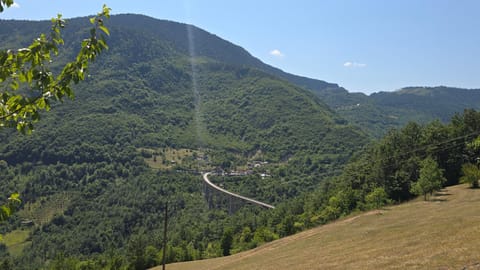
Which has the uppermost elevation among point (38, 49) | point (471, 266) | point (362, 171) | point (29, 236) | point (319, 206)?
point (38, 49)

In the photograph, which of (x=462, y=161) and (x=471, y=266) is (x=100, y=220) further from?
(x=471, y=266)

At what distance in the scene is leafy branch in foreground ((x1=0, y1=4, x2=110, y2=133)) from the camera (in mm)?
5691

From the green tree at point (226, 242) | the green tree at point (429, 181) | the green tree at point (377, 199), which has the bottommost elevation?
the green tree at point (226, 242)

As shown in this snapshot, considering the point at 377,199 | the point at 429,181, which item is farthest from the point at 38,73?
the point at 377,199

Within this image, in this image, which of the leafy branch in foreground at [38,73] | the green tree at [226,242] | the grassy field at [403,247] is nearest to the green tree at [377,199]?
the grassy field at [403,247]

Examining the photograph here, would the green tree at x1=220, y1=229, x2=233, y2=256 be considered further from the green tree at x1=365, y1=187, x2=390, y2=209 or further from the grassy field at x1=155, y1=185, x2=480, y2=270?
the grassy field at x1=155, y1=185, x2=480, y2=270

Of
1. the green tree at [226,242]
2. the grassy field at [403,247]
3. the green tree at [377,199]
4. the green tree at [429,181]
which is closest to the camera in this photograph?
the grassy field at [403,247]

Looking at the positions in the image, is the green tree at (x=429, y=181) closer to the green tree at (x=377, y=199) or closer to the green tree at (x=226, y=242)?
the green tree at (x=377, y=199)

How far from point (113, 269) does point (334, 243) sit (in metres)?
56.3

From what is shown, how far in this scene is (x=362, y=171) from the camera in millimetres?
83250

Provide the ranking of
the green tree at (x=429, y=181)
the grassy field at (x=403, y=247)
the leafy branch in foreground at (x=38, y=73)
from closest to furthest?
the leafy branch in foreground at (x=38, y=73) → the grassy field at (x=403, y=247) → the green tree at (x=429, y=181)

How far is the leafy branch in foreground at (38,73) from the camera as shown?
5691 mm

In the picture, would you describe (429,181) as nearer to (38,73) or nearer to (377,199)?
(377,199)

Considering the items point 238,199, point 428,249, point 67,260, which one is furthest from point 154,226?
point 428,249
